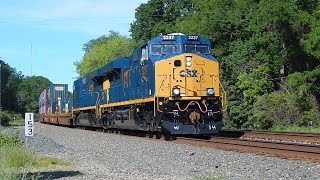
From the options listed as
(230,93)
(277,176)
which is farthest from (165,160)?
(230,93)

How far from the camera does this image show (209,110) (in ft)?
62.7

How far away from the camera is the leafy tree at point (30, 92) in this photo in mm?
133250

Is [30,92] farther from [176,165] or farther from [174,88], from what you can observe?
[176,165]

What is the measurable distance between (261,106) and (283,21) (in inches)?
203

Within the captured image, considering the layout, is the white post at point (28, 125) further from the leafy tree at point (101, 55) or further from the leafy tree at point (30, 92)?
the leafy tree at point (30, 92)

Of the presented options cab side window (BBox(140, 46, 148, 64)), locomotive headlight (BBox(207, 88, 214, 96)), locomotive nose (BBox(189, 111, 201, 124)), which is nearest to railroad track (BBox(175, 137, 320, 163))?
locomotive nose (BBox(189, 111, 201, 124))

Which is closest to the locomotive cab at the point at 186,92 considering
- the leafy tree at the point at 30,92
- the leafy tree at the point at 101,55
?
the leafy tree at the point at 101,55

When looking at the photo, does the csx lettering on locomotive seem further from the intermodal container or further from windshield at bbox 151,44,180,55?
the intermodal container

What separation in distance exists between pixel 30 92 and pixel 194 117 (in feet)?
459


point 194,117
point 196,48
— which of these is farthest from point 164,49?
point 194,117

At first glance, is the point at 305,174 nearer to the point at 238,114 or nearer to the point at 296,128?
the point at 296,128

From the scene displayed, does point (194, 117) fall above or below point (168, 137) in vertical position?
above

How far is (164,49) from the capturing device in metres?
20.2

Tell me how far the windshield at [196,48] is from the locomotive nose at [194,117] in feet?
8.89
